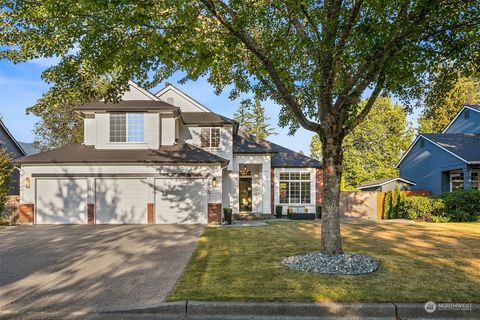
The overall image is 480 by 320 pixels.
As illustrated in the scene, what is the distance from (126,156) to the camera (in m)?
18.6

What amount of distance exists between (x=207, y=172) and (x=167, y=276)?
11238 mm

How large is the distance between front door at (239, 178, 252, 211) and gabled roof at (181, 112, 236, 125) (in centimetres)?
447

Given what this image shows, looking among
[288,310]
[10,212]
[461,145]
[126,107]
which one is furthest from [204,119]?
[288,310]

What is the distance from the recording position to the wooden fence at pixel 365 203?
23.4 metres

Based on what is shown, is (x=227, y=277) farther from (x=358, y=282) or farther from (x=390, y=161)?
(x=390, y=161)

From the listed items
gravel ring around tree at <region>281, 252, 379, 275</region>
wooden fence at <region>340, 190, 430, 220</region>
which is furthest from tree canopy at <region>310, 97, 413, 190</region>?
gravel ring around tree at <region>281, 252, 379, 275</region>

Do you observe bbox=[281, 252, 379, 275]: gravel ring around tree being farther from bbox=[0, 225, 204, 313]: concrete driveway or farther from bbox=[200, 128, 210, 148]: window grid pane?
bbox=[200, 128, 210, 148]: window grid pane

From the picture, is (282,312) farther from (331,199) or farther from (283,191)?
(283,191)

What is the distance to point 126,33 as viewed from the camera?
324 inches

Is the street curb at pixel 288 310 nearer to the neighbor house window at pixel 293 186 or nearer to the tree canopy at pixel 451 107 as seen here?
the neighbor house window at pixel 293 186

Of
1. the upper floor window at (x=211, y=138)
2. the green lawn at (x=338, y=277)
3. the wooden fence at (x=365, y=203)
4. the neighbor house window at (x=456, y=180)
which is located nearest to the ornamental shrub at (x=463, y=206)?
the wooden fence at (x=365, y=203)

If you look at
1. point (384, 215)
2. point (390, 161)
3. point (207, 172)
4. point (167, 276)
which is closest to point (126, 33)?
point (167, 276)

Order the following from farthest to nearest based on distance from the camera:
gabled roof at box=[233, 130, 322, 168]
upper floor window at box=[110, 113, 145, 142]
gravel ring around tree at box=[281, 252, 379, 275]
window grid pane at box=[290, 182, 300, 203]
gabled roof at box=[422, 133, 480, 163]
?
window grid pane at box=[290, 182, 300, 203] < gabled roof at box=[233, 130, 322, 168] < gabled roof at box=[422, 133, 480, 163] < upper floor window at box=[110, 113, 145, 142] < gravel ring around tree at box=[281, 252, 379, 275]

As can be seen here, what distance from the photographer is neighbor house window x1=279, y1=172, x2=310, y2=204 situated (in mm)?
24094
